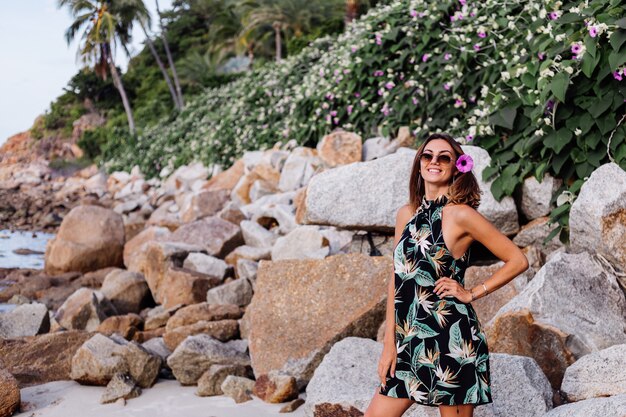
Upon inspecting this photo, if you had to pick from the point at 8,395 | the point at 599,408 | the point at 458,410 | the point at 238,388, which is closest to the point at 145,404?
the point at 238,388

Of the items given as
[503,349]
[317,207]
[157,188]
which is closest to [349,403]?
[503,349]

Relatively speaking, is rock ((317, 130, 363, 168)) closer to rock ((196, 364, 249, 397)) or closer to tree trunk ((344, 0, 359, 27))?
rock ((196, 364, 249, 397))

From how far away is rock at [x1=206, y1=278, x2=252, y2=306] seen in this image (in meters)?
6.51

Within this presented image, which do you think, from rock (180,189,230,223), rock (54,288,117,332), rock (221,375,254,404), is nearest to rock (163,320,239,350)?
rock (221,375,254,404)

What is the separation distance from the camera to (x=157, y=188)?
709 inches

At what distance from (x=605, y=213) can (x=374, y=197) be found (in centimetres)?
190

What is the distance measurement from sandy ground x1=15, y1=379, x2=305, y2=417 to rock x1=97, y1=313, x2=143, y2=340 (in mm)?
1229

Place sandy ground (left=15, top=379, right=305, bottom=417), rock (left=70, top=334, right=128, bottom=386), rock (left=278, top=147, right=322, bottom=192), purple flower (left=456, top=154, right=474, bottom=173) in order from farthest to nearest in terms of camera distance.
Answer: rock (left=278, top=147, right=322, bottom=192)
rock (left=70, top=334, right=128, bottom=386)
sandy ground (left=15, top=379, right=305, bottom=417)
purple flower (left=456, top=154, right=474, bottom=173)

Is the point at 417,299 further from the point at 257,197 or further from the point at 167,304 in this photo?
the point at 257,197

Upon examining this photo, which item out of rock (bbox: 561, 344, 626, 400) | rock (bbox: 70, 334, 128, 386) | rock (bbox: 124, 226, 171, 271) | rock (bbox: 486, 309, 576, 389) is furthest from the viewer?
rock (bbox: 124, 226, 171, 271)

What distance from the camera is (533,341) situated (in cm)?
373

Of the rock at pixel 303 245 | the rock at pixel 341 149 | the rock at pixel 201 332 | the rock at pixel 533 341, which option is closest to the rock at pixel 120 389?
the rock at pixel 201 332

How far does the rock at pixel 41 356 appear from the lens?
203 inches

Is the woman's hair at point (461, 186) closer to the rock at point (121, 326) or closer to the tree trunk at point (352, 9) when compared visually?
the rock at point (121, 326)
